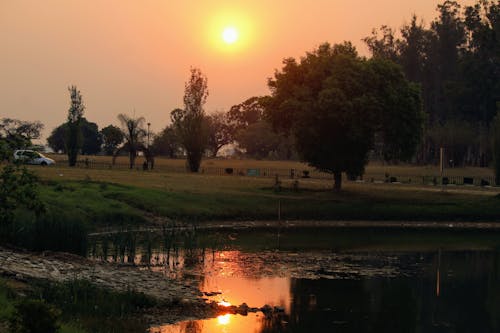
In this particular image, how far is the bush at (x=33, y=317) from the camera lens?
1345 cm

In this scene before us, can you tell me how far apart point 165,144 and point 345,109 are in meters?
108

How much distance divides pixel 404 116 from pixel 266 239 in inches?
898

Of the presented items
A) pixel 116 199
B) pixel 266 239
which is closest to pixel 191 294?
pixel 266 239

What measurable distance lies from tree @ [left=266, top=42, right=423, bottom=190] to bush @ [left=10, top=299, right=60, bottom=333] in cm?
4833

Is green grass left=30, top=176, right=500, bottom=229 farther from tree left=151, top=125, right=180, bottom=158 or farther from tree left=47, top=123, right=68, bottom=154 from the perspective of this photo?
tree left=47, top=123, right=68, bottom=154

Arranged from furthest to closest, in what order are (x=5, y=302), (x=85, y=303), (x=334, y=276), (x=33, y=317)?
1. (x=334, y=276)
2. (x=85, y=303)
3. (x=5, y=302)
4. (x=33, y=317)

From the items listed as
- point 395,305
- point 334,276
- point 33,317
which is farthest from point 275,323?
point 33,317

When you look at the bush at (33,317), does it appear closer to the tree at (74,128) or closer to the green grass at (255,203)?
the green grass at (255,203)

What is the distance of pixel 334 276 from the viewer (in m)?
32.2

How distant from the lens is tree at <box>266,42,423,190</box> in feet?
200

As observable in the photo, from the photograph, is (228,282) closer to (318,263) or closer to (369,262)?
(318,263)

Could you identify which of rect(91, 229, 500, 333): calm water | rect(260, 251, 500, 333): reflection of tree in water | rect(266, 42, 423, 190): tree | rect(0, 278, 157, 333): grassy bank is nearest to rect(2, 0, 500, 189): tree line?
rect(266, 42, 423, 190): tree

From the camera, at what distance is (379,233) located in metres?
51.1

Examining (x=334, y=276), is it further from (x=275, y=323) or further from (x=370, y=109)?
(x=370, y=109)
